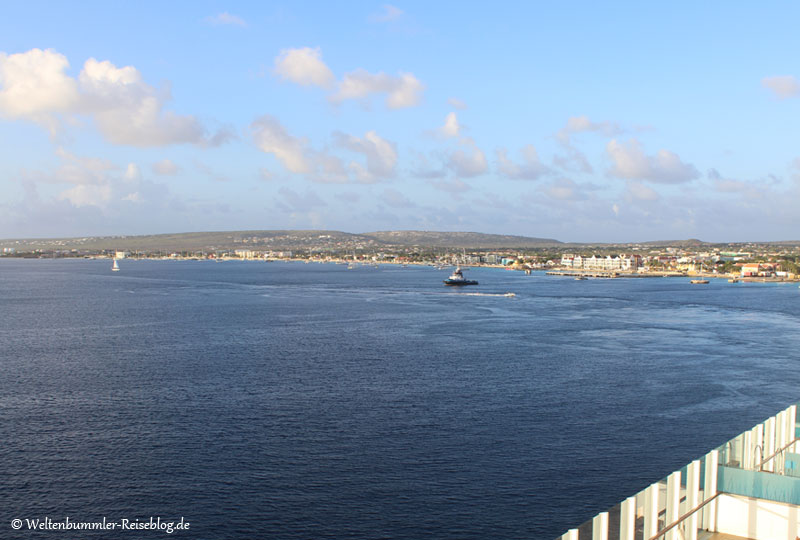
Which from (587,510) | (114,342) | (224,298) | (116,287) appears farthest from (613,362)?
(116,287)

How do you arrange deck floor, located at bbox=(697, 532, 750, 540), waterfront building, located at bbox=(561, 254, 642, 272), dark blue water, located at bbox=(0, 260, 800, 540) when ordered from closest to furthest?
deck floor, located at bbox=(697, 532, 750, 540) < dark blue water, located at bbox=(0, 260, 800, 540) < waterfront building, located at bbox=(561, 254, 642, 272)

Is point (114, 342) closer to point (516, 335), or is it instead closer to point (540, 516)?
point (516, 335)

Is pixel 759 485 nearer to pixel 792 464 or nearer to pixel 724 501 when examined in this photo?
pixel 724 501

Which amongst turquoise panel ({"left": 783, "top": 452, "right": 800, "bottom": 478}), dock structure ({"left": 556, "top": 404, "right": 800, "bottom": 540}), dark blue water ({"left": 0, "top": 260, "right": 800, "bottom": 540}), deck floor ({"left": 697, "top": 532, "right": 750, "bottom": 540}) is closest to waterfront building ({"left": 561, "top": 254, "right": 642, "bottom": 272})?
dark blue water ({"left": 0, "top": 260, "right": 800, "bottom": 540})

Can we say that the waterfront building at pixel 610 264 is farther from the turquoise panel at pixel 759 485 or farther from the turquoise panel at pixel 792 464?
the turquoise panel at pixel 759 485

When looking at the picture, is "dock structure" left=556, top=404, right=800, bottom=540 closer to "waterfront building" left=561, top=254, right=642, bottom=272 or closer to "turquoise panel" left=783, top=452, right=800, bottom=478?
"turquoise panel" left=783, top=452, right=800, bottom=478

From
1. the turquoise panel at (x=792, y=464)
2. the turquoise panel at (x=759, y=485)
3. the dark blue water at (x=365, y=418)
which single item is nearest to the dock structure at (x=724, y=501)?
the turquoise panel at (x=759, y=485)
